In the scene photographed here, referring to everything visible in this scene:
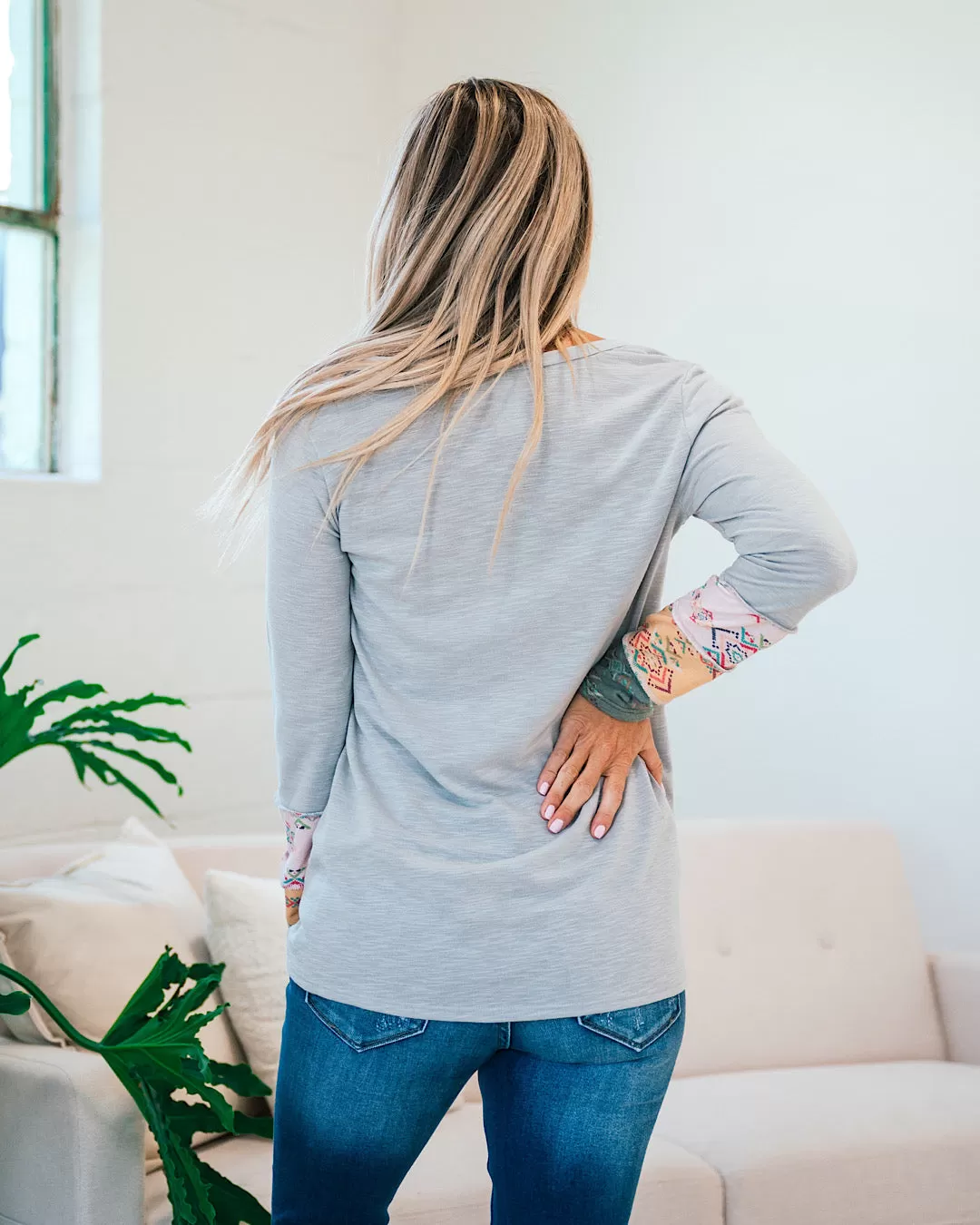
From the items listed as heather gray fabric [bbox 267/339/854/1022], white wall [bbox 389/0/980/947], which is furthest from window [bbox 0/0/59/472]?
heather gray fabric [bbox 267/339/854/1022]

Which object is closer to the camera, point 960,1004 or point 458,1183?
point 458,1183

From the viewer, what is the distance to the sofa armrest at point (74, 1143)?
1.52m

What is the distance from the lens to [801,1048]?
91.4 inches

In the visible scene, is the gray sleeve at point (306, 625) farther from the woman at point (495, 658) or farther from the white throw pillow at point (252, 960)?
the white throw pillow at point (252, 960)

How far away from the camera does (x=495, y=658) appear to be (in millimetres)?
1008

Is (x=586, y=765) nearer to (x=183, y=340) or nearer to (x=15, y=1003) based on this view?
(x=15, y=1003)

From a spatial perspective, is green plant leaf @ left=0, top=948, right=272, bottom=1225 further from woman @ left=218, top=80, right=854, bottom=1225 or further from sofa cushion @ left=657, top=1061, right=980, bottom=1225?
sofa cushion @ left=657, top=1061, right=980, bottom=1225

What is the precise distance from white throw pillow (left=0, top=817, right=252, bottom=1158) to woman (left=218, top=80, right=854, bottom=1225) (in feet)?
2.63

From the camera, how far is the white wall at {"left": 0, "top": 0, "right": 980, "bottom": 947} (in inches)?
104

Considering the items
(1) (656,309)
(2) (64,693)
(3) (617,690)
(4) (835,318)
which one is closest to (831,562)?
(3) (617,690)

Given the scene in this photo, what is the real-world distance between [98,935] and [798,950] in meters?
1.28

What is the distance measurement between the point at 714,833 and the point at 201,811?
1315 mm

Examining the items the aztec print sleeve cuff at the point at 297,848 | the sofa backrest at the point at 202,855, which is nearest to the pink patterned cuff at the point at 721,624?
the aztec print sleeve cuff at the point at 297,848

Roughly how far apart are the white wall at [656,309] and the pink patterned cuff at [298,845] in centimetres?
182
